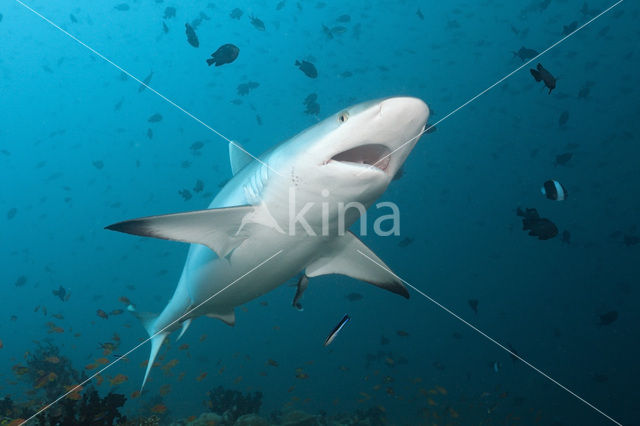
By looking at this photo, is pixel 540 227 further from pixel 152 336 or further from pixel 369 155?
pixel 152 336

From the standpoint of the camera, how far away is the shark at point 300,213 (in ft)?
8.28

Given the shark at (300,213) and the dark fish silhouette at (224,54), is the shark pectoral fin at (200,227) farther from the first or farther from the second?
the dark fish silhouette at (224,54)

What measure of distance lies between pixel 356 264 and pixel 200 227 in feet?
6.59

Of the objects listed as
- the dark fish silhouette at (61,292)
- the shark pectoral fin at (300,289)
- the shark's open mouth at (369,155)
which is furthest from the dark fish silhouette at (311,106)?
the dark fish silhouette at (61,292)

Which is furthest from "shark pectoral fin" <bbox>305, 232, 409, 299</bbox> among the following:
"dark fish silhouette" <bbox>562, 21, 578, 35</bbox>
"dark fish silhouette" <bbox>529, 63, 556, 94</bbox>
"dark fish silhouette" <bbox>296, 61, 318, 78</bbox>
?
"dark fish silhouette" <bbox>562, 21, 578, 35</bbox>

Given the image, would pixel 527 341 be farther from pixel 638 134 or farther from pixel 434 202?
pixel 638 134

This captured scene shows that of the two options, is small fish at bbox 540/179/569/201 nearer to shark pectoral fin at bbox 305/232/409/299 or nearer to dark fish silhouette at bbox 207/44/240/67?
shark pectoral fin at bbox 305/232/409/299

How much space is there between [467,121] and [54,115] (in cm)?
8815

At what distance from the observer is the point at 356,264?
437 cm

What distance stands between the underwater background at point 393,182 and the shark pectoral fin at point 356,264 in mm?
23233

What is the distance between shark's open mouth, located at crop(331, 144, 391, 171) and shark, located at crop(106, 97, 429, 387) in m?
0.01

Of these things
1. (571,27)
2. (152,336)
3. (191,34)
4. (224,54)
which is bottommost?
(152,336)

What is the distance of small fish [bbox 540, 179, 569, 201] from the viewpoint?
22.8 feet

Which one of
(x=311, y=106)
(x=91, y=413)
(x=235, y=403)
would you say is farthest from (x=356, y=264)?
(x=235, y=403)
